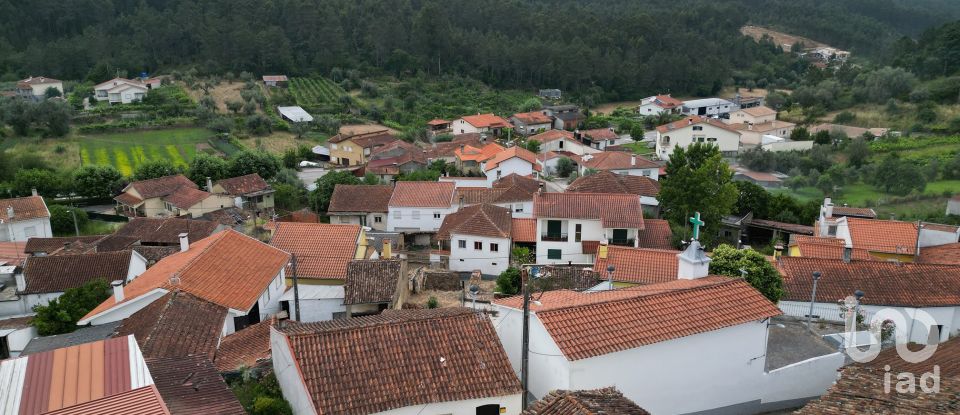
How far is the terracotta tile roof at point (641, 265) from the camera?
21.3 meters

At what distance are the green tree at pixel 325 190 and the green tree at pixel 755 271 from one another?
1011 inches

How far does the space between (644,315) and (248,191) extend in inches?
1294

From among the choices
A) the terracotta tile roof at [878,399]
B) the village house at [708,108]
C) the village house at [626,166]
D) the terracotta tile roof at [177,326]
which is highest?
the village house at [708,108]

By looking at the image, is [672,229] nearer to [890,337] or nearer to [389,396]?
[890,337]

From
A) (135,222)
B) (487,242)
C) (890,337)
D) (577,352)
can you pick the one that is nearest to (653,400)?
(577,352)

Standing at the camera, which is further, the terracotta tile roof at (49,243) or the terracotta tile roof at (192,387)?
the terracotta tile roof at (49,243)

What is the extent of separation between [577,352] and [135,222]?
2892 cm

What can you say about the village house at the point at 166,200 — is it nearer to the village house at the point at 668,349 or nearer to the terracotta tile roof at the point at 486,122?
the village house at the point at 668,349

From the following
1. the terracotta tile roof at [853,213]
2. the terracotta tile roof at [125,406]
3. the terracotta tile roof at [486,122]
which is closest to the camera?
the terracotta tile roof at [125,406]

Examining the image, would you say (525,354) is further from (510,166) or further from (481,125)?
(481,125)

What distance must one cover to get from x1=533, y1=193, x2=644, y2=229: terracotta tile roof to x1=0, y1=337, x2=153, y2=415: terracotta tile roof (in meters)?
20.5

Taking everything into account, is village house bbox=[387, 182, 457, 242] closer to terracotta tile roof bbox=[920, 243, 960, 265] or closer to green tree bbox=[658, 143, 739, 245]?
green tree bbox=[658, 143, 739, 245]

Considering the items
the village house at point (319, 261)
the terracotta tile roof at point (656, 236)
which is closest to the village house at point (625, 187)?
the terracotta tile roof at point (656, 236)

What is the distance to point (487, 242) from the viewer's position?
29.7 metres
